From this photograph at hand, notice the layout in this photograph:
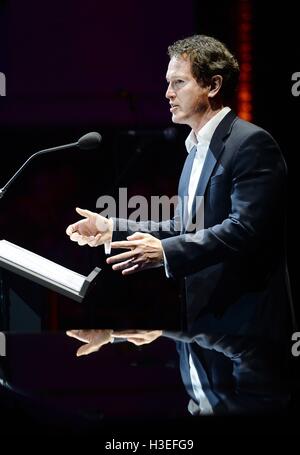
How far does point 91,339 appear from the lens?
62.8 inches

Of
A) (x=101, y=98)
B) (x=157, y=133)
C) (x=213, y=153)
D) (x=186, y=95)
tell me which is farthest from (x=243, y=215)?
(x=101, y=98)

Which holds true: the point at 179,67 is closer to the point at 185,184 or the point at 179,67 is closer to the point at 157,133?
the point at 185,184

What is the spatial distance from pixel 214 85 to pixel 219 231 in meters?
0.52

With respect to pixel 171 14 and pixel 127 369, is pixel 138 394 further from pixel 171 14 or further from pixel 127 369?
pixel 171 14

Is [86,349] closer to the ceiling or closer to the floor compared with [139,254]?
closer to the floor

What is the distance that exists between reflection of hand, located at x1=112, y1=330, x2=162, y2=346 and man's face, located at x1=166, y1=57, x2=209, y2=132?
655 millimetres

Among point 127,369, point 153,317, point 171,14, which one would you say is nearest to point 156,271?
point 153,317

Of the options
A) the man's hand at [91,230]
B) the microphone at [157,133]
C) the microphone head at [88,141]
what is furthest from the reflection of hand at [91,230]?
the microphone at [157,133]

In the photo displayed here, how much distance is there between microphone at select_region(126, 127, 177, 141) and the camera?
3.53 metres

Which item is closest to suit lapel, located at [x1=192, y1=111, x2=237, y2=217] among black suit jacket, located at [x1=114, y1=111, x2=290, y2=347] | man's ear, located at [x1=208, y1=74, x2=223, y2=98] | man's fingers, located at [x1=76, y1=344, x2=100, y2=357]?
black suit jacket, located at [x1=114, y1=111, x2=290, y2=347]

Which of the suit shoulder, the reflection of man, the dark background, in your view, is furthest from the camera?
the dark background

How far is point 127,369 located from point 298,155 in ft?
7.63

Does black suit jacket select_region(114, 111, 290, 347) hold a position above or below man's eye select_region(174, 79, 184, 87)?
below

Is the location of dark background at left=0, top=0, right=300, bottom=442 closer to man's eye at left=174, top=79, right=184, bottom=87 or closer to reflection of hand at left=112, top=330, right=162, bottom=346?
man's eye at left=174, top=79, right=184, bottom=87
